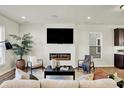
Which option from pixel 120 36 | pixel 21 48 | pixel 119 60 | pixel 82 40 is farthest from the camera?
pixel 82 40

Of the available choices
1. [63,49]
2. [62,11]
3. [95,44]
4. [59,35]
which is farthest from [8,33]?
[95,44]

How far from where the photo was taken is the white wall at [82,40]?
8875 mm

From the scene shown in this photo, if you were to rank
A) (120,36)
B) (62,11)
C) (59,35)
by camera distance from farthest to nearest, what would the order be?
(59,35) < (120,36) < (62,11)

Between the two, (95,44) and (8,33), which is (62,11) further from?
(95,44)

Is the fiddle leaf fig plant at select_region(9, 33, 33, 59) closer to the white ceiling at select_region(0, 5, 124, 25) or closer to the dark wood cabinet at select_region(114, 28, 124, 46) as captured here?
the white ceiling at select_region(0, 5, 124, 25)

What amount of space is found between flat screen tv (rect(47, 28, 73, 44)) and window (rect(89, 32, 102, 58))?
122 cm

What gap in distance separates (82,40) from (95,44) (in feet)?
2.50

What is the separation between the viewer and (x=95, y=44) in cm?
919

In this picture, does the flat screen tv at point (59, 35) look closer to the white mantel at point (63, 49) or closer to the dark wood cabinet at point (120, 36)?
the white mantel at point (63, 49)

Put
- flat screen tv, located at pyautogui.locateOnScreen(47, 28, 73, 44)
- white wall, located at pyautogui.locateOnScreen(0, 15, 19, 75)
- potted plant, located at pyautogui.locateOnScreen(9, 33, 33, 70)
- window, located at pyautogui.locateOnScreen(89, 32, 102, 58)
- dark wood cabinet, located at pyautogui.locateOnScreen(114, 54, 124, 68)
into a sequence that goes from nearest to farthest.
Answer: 1. white wall, located at pyautogui.locateOnScreen(0, 15, 19, 75)
2. potted plant, located at pyautogui.locateOnScreen(9, 33, 33, 70)
3. dark wood cabinet, located at pyautogui.locateOnScreen(114, 54, 124, 68)
4. flat screen tv, located at pyautogui.locateOnScreen(47, 28, 73, 44)
5. window, located at pyautogui.locateOnScreen(89, 32, 102, 58)

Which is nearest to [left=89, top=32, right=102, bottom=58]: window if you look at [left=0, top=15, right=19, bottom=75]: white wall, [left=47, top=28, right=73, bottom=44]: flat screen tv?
[left=47, top=28, right=73, bottom=44]: flat screen tv

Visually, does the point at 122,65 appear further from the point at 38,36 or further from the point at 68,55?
the point at 38,36

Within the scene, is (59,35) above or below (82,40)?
above

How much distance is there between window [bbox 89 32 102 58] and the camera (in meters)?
9.16
